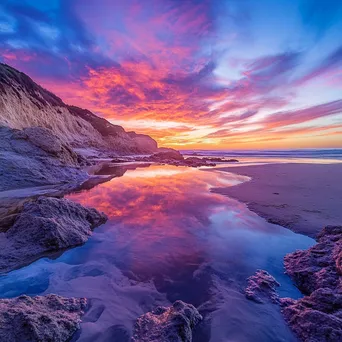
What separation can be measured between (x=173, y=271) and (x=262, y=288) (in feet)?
5.35

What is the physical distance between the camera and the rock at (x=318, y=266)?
3452mm

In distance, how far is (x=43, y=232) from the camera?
4.86 metres

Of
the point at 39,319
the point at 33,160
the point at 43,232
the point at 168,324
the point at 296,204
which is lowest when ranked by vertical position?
the point at 168,324

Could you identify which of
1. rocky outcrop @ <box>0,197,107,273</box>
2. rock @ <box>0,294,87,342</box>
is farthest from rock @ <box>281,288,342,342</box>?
rocky outcrop @ <box>0,197,107,273</box>

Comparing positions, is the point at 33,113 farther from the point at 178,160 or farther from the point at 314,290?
the point at 314,290

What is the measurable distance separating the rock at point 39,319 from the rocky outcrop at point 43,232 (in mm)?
1643

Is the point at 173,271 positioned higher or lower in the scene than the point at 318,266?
lower

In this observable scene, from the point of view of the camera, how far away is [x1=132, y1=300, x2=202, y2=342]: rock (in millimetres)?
2568

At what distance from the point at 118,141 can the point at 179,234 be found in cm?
5827

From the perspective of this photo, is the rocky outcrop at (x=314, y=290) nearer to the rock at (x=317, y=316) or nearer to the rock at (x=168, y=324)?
the rock at (x=317, y=316)

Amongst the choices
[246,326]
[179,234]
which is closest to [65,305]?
[246,326]

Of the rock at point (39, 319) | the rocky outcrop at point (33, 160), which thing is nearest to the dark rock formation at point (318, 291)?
the rock at point (39, 319)

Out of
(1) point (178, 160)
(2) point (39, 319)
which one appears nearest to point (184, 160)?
(1) point (178, 160)

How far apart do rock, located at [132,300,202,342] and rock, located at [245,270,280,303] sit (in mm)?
1078
